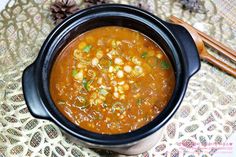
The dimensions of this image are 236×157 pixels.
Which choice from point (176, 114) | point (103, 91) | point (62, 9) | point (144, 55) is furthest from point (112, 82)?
point (62, 9)

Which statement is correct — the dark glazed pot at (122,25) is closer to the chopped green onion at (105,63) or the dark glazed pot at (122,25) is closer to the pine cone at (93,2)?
the chopped green onion at (105,63)

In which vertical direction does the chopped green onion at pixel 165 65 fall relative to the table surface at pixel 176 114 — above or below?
above

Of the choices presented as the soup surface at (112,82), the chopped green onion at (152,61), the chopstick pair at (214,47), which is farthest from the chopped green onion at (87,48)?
the chopstick pair at (214,47)

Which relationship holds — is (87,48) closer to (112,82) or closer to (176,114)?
(112,82)

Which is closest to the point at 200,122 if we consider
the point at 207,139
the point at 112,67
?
the point at 207,139

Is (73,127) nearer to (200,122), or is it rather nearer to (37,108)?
(37,108)
